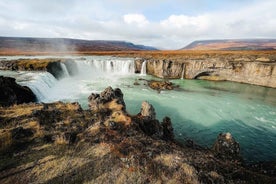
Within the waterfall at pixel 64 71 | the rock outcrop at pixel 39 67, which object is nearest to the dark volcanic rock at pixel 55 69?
the rock outcrop at pixel 39 67

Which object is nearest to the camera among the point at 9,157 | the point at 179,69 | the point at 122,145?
the point at 9,157

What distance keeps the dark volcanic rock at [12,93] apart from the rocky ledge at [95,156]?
A: 21.5 feet

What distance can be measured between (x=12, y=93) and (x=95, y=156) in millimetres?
15305

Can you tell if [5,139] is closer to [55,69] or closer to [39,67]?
[39,67]

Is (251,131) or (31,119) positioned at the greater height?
(31,119)

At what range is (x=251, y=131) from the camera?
17188 millimetres

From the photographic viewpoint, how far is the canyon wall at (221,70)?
3775 centimetres

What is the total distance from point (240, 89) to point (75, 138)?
34756 mm

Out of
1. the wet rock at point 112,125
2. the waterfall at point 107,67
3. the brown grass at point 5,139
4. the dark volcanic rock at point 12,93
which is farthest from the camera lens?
the waterfall at point 107,67

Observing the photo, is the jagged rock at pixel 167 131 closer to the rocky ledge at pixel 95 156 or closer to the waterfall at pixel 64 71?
the rocky ledge at pixel 95 156

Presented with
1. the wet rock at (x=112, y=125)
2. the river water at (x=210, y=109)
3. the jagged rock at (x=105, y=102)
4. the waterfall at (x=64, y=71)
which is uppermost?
the wet rock at (x=112, y=125)

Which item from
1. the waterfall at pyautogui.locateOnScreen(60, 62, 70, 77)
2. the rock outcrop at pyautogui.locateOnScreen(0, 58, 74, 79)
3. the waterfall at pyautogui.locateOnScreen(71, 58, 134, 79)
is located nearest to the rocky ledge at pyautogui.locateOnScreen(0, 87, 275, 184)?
the rock outcrop at pyautogui.locateOnScreen(0, 58, 74, 79)

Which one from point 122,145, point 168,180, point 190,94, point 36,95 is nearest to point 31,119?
point 122,145

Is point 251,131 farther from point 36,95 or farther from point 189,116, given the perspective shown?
point 36,95
